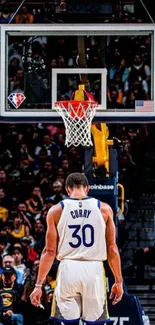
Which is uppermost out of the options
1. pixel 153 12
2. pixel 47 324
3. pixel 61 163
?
pixel 153 12

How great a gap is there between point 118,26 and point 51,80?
1005 mm

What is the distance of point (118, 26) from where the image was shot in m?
10.9

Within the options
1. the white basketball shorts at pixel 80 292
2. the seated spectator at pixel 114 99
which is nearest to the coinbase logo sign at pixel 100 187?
the seated spectator at pixel 114 99

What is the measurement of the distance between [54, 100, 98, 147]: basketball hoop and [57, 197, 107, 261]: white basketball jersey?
3202mm

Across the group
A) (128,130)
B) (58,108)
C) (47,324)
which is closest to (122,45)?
(128,130)

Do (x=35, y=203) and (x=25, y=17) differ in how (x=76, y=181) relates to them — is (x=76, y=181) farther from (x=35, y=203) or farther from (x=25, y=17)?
(x=25, y=17)

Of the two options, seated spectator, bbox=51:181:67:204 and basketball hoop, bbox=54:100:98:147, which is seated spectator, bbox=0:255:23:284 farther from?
basketball hoop, bbox=54:100:98:147

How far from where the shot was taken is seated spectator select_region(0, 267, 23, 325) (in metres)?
11.0

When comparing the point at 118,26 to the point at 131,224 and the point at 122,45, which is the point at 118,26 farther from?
the point at 131,224

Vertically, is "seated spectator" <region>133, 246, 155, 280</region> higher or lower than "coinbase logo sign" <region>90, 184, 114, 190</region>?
lower

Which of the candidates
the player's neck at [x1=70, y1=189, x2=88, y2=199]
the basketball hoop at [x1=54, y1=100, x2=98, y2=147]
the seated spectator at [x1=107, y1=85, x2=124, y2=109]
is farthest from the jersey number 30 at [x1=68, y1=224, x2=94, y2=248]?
the seated spectator at [x1=107, y1=85, x2=124, y2=109]

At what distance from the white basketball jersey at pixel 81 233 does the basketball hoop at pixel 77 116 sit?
3202 mm

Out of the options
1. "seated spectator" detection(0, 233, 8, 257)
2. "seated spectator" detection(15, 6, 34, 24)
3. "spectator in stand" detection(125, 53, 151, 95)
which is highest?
"seated spectator" detection(15, 6, 34, 24)

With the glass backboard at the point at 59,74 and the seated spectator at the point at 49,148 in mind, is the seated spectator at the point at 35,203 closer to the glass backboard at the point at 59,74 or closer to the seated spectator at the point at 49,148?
the seated spectator at the point at 49,148
